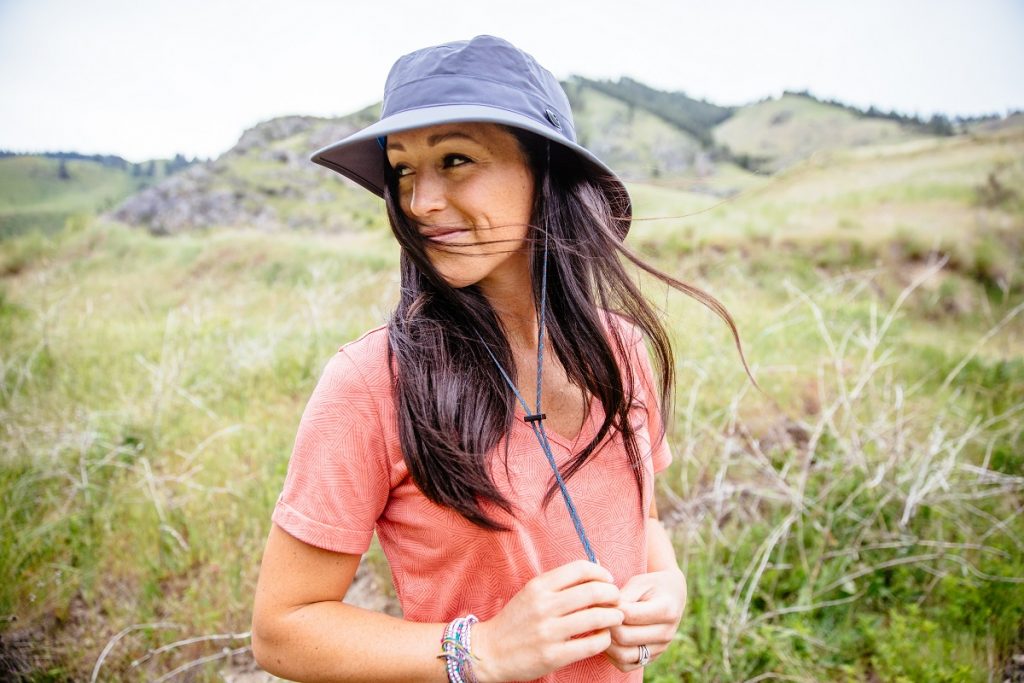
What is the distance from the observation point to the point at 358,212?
20.4 metres

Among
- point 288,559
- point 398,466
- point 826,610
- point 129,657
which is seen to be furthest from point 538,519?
point 129,657

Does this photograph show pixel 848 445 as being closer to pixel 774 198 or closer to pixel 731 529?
pixel 731 529

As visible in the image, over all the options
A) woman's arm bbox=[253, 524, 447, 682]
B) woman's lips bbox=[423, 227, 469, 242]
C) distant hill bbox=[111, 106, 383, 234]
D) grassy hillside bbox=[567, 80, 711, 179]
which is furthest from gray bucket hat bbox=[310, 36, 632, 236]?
distant hill bbox=[111, 106, 383, 234]

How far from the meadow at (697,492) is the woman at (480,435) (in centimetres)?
36

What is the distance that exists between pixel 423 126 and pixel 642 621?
108 cm

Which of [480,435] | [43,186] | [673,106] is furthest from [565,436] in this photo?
[673,106]

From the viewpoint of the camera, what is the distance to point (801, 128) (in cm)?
2066

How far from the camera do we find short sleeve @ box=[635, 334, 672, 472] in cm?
145

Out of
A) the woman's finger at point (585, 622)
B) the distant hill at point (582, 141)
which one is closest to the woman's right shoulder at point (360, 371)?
the woman's finger at point (585, 622)

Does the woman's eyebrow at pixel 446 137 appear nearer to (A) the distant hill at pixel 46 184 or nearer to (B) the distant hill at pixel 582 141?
(A) the distant hill at pixel 46 184

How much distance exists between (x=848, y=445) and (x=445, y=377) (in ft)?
8.65

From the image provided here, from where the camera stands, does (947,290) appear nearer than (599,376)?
No

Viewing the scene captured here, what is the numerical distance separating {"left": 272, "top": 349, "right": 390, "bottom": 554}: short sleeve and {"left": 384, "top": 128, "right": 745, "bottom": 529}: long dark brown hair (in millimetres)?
78

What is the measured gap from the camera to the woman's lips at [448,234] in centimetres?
117
